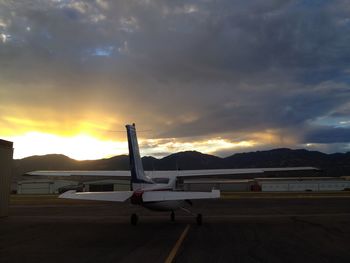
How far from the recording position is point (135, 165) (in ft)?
63.0

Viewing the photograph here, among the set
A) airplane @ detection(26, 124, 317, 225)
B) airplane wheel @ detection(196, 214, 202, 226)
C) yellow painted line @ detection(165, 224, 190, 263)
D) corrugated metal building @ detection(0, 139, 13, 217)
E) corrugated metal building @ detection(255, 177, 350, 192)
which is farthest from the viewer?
corrugated metal building @ detection(255, 177, 350, 192)

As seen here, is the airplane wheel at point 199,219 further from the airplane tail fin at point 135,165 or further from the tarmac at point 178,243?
the airplane tail fin at point 135,165

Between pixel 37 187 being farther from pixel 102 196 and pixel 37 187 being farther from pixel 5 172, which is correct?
pixel 102 196

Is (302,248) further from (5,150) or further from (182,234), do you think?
(5,150)

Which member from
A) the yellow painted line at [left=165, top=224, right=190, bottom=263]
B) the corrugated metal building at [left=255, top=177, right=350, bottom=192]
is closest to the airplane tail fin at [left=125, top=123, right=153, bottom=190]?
the yellow painted line at [left=165, top=224, right=190, bottom=263]

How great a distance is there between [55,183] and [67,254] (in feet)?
259

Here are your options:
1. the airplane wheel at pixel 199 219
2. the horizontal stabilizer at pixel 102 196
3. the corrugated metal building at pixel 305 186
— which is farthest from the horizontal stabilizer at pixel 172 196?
the corrugated metal building at pixel 305 186

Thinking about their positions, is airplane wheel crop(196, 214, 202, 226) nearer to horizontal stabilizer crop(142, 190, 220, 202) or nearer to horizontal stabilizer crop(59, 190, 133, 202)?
horizontal stabilizer crop(142, 190, 220, 202)

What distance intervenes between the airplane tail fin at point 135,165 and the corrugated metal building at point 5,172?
839cm

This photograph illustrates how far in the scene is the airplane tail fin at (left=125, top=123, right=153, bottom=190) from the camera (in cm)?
1880

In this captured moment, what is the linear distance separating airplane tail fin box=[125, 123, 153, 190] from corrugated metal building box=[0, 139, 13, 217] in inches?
330

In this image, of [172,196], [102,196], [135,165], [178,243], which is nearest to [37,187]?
[135,165]

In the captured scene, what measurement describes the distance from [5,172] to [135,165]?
9.25 m

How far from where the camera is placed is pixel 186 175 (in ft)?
73.4
